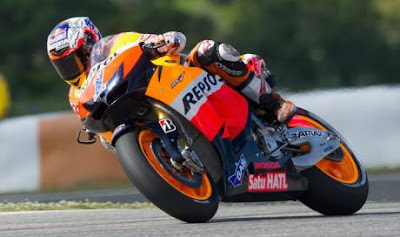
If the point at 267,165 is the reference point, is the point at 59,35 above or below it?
above

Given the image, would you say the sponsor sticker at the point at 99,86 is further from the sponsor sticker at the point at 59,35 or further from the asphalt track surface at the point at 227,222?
the asphalt track surface at the point at 227,222

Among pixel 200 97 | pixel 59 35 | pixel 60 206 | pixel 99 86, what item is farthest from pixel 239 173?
pixel 60 206

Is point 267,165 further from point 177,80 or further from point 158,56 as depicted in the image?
point 158,56

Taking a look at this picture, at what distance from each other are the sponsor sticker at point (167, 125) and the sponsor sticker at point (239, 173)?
47cm

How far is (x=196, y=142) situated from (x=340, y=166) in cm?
114

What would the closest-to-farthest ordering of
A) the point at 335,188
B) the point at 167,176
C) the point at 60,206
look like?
the point at 167,176, the point at 335,188, the point at 60,206

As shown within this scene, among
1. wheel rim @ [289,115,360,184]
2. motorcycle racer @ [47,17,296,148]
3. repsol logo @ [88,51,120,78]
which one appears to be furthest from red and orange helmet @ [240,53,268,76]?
repsol logo @ [88,51,120,78]

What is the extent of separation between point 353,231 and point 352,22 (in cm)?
3680

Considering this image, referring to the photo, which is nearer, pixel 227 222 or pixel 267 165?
pixel 227 222

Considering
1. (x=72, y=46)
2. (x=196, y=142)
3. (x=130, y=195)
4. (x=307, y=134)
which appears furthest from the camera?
(x=130, y=195)

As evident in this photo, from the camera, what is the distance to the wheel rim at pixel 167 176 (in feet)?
21.4

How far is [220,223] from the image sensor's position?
6637mm

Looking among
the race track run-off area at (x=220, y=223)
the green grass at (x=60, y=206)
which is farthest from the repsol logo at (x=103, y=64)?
the green grass at (x=60, y=206)

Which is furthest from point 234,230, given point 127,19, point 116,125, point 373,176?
point 127,19
